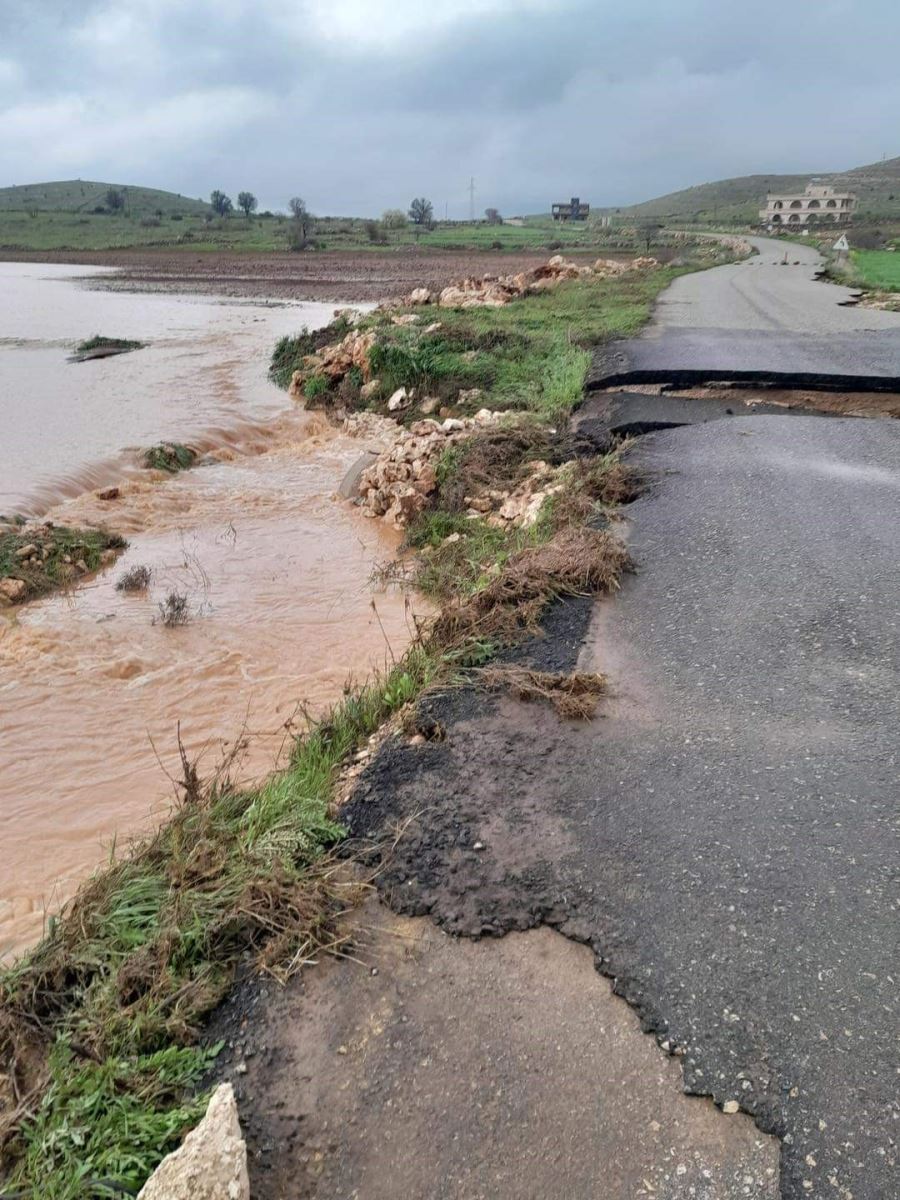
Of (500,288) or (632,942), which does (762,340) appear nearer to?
(632,942)

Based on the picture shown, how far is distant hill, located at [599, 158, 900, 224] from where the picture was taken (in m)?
83.3

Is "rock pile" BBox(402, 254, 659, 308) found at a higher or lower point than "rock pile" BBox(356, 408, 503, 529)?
higher

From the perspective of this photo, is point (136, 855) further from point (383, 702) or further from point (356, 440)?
point (356, 440)

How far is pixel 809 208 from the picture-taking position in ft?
246

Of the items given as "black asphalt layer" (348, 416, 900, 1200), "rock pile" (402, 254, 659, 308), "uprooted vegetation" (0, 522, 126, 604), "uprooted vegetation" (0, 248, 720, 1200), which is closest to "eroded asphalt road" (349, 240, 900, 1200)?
"black asphalt layer" (348, 416, 900, 1200)

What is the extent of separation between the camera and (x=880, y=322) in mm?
13180

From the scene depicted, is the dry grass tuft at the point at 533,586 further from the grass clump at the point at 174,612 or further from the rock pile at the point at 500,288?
the rock pile at the point at 500,288

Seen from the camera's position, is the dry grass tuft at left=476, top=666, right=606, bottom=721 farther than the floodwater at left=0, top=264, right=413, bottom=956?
No

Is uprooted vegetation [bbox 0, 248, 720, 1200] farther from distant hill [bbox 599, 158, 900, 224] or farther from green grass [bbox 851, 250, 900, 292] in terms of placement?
distant hill [bbox 599, 158, 900, 224]

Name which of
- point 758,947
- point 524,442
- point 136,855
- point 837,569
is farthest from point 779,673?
point 524,442

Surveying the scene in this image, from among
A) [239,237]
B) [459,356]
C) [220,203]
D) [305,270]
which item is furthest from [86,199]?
[459,356]

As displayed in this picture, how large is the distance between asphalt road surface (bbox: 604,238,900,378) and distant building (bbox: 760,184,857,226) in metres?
63.1

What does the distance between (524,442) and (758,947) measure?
7462 millimetres

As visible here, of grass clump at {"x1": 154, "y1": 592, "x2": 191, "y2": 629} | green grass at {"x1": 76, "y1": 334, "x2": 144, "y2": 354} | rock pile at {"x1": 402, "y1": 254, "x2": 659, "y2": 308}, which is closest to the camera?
grass clump at {"x1": 154, "y1": 592, "x2": 191, "y2": 629}
